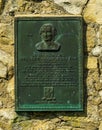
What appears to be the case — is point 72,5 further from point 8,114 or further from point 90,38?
point 8,114

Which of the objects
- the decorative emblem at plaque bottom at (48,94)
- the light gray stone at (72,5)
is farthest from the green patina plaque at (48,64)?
the light gray stone at (72,5)

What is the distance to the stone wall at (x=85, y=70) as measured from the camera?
20.7 ft

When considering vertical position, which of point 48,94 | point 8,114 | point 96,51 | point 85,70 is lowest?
point 8,114

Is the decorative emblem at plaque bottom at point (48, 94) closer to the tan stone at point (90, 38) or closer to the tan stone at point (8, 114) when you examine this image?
the tan stone at point (8, 114)

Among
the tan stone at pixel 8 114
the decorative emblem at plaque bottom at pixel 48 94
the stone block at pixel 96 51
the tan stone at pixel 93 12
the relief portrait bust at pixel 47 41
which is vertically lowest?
the tan stone at pixel 8 114

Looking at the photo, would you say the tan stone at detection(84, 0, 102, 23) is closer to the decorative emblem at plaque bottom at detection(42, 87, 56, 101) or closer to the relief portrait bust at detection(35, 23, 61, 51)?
the relief portrait bust at detection(35, 23, 61, 51)

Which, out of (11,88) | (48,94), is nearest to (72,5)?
(48,94)

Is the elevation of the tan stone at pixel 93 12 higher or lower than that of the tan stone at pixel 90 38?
higher

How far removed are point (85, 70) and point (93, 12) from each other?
56 cm

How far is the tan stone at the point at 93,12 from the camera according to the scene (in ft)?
20.7

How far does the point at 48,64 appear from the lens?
20.5 ft

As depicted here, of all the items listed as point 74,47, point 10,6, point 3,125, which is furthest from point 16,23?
point 3,125

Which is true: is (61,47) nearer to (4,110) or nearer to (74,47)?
(74,47)

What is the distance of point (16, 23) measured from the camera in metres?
6.25
